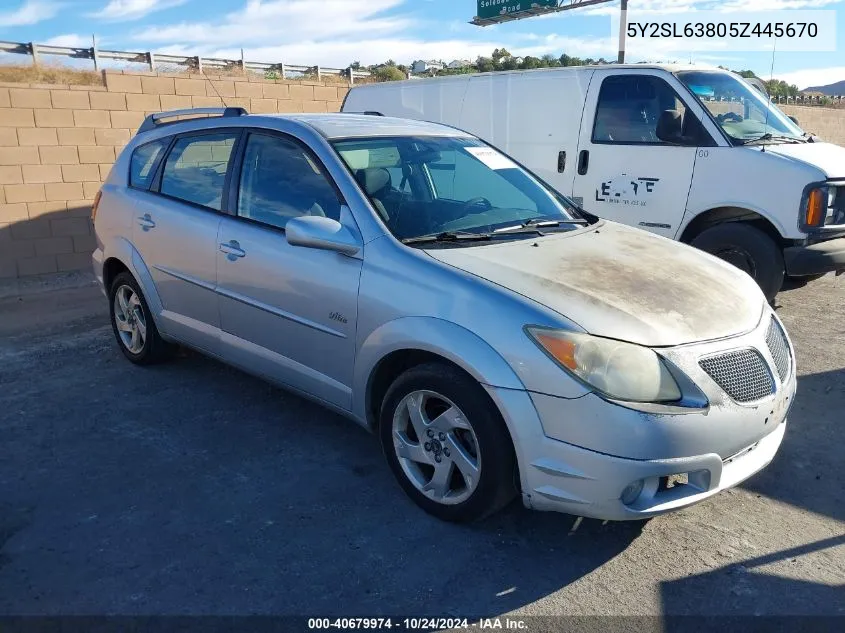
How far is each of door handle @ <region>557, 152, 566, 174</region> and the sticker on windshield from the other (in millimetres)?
2729

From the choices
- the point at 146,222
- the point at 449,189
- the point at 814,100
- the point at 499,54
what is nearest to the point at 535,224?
the point at 449,189

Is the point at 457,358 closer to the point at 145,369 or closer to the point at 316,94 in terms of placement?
the point at 145,369

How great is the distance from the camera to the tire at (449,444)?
2.97m

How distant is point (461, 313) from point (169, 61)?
20.0m

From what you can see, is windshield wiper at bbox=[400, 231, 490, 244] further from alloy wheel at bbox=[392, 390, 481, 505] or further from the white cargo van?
the white cargo van

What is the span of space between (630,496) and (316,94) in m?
9.07

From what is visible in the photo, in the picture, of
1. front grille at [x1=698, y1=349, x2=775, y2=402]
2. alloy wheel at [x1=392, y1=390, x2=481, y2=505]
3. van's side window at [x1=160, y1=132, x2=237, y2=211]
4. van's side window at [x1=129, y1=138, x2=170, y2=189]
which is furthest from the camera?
van's side window at [x1=129, y1=138, x2=170, y2=189]

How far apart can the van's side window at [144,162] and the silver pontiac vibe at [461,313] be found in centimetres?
10

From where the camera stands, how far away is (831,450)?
4012 mm

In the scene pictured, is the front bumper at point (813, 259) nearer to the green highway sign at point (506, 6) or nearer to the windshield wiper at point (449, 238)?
the windshield wiper at point (449, 238)

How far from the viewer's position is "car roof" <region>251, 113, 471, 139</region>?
405 centimetres

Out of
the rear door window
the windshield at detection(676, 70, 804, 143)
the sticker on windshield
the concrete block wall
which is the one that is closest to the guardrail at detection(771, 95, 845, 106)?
the windshield at detection(676, 70, 804, 143)

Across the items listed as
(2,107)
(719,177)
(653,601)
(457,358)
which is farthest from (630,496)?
(2,107)

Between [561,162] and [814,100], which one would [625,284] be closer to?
[561,162]
